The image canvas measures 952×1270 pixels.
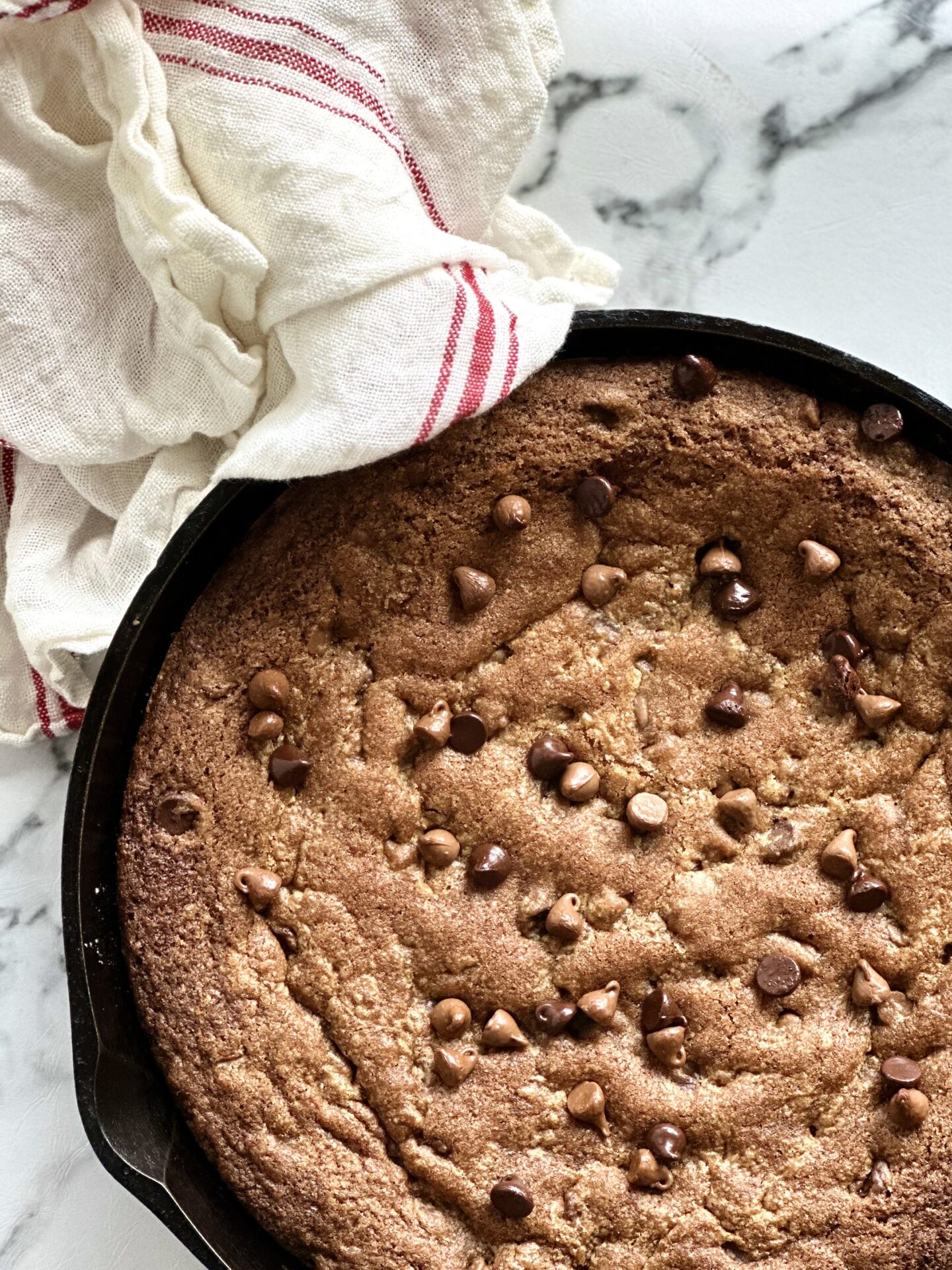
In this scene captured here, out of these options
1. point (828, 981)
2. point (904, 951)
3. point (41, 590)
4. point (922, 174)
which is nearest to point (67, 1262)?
point (41, 590)

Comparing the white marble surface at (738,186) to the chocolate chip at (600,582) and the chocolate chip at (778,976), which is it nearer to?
the chocolate chip at (600,582)

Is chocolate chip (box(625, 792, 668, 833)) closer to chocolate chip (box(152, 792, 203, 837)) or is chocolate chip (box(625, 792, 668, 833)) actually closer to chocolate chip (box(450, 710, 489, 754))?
chocolate chip (box(450, 710, 489, 754))

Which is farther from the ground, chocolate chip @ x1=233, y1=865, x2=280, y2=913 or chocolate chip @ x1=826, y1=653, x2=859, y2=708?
chocolate chip @ x1=826, y1=653, x2=859, y2=708

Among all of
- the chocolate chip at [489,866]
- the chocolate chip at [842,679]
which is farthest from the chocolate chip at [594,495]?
the chocolate chip at [489,866]

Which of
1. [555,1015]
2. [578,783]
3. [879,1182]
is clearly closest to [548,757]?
[578,783]

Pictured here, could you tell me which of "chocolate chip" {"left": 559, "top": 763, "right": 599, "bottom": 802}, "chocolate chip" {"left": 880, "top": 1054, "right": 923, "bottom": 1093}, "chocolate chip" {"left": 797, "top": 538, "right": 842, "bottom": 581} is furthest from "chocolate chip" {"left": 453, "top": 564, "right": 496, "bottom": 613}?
"chocolate chip" {"left": 880, "top": 1054, "right": 923, "bottom": 1093}
